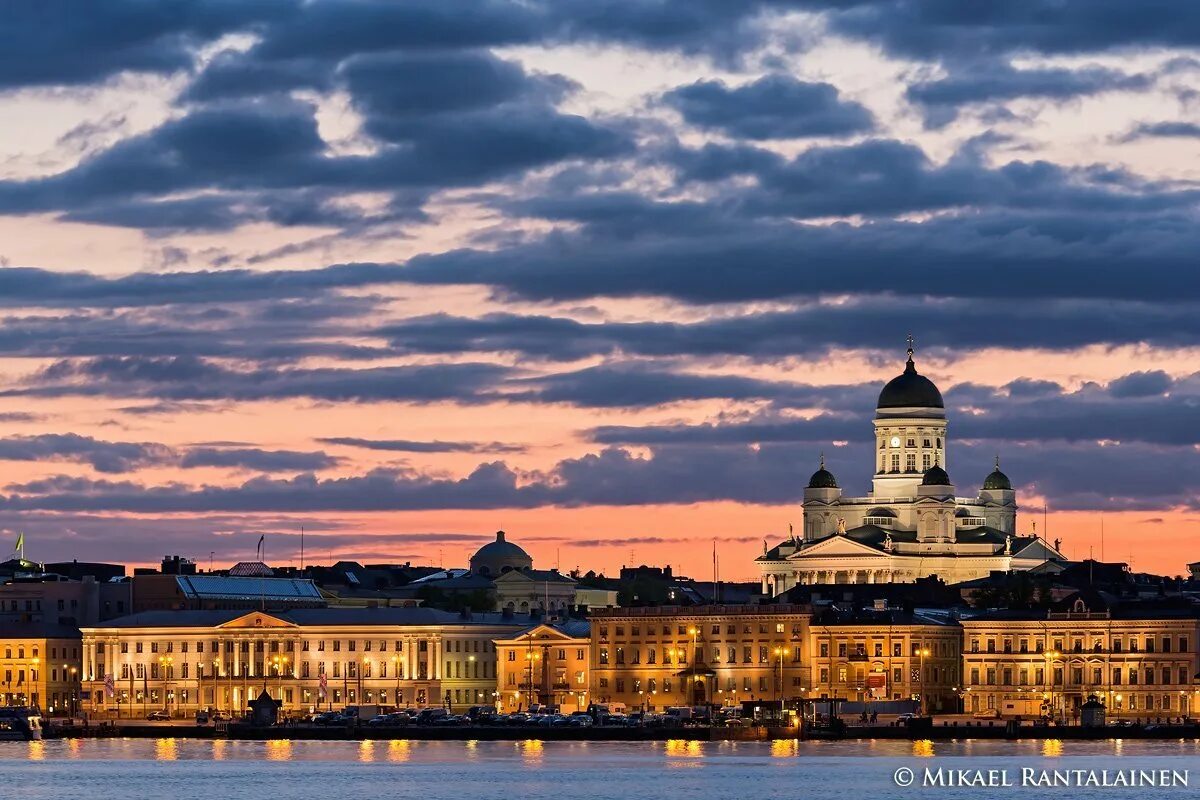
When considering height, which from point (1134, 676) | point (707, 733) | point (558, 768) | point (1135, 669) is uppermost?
point (1135, 669)

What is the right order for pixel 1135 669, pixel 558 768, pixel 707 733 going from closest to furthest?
1. pixel 558 768
2. pixel 707 733
3. pixel 1135 669

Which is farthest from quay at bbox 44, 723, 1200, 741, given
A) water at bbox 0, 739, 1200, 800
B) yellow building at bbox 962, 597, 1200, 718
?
yellow building at bbox 962, 597, 1200, 718

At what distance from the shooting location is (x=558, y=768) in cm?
15375

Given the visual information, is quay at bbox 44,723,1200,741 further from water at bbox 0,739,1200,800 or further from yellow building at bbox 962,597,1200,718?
yellow building at bbox 962,597,1200,718

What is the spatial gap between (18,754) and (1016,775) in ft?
185

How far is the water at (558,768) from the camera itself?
137625 mm

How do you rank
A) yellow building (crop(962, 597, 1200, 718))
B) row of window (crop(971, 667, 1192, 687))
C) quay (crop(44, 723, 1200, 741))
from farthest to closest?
row of window (crop(971, 667, 1192, 687)) < yellow building (crop(962, 597, 1200, 718)) < quay (crop(44, 723, 1200, 741))

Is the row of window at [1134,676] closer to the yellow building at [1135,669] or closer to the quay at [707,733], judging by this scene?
the yellow building at [1135,669]

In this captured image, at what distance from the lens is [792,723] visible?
616 ft

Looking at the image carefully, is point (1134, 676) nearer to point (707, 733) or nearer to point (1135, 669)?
point (1135, 669)

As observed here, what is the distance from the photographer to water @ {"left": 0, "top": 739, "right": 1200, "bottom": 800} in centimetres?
13762

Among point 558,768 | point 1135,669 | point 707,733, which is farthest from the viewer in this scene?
point 1135,669

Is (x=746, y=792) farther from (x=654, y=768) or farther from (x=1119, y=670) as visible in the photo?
(x=1119, y=670)

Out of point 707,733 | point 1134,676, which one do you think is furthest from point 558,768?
point 1134,676
